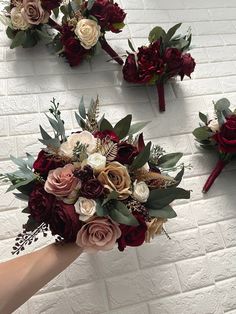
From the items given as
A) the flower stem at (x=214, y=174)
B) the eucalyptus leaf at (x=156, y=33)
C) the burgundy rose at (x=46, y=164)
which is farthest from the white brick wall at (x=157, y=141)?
the burgundy rose at (x=46, y=164)

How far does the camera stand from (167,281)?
881 millimetres

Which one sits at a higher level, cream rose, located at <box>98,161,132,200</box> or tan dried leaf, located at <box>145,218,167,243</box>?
Result: cream rose, located at <box>98,161,132,200</box>

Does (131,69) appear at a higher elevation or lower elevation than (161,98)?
higher

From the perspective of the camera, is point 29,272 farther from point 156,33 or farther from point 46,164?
point 156,33

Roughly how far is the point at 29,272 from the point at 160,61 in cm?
72

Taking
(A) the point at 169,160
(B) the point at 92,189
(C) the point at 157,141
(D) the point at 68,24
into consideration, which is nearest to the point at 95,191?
(B) the point at 92,189

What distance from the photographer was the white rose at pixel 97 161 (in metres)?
0.68

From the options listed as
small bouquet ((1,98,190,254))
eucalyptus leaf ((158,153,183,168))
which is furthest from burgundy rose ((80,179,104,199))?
eucalyptus leaf ((158,153,183,168))

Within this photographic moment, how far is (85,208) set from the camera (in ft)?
2.19

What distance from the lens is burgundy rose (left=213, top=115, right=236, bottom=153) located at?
0.99 m

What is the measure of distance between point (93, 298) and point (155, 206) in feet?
0.88

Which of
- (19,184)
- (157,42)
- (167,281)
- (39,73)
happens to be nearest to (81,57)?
(39,73)

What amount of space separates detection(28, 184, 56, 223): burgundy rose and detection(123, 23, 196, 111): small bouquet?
0.58 m

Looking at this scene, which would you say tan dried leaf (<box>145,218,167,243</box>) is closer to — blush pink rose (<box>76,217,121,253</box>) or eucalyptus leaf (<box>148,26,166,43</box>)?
blush pink rose (<box>76,217,121,253</box>)
